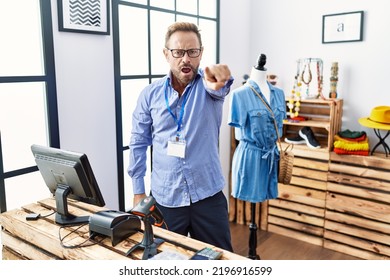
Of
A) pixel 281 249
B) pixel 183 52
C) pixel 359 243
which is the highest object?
pixel 183 52

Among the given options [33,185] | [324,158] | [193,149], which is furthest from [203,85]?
[324,158]

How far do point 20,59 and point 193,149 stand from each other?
3.62ft

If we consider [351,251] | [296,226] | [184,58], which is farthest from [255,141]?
[351,251]

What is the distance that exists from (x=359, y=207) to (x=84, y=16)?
2481 mm

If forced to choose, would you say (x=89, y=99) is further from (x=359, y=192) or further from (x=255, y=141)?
(x=359, y=192)

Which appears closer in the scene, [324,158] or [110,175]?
[110,175]

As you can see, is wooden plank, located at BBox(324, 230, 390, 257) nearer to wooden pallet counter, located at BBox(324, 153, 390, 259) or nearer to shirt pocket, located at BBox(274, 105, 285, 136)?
wooden pallet counter, located at BBox(324, 153, 390, 259)

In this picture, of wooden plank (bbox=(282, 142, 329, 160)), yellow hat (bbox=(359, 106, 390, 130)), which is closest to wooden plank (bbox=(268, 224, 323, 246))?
wooden plank (bbox=(282, 142, 329, 160))

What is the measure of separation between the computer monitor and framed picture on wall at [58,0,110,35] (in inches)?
31.8

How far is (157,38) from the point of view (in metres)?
2.97

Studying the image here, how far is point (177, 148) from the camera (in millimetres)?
1855
